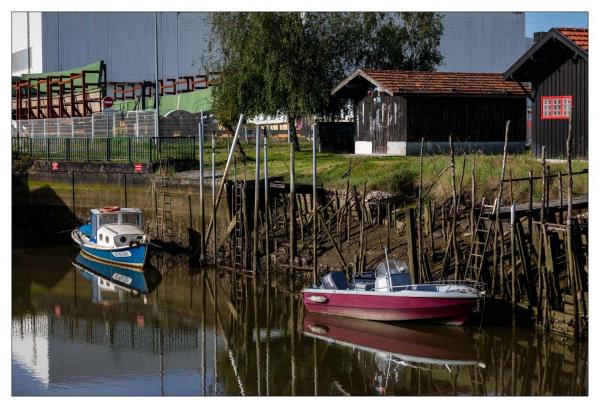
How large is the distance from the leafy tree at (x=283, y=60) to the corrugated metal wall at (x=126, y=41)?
7.70 ft

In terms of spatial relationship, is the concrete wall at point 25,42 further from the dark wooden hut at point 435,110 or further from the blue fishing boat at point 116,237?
the dark wooden hut at point 435,110

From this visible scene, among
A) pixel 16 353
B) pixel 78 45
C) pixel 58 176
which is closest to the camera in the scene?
pixel 16 353

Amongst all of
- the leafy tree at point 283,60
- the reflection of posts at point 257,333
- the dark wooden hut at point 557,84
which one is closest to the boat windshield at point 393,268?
the reflection of posts at point 257,333

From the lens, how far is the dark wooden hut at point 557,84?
3425 centimetres

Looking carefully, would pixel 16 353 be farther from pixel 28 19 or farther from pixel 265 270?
pixel 28 19

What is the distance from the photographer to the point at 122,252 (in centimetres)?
3791

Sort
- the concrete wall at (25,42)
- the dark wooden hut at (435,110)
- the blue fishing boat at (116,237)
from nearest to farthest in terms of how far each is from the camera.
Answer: the blue fishing boat at (116,237), the dark wooden hut at (435,110), the concrete wall at (25,42)

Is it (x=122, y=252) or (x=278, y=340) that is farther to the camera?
(x=122, y=252)

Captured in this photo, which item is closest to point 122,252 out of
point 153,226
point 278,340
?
point 153,226

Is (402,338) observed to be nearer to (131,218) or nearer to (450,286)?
(450,286)

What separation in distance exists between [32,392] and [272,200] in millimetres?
17028

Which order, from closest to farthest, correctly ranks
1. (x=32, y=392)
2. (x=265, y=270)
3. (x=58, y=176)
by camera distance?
(x=32, y=392)
(x=265, y=270)
(x=58, y=176)

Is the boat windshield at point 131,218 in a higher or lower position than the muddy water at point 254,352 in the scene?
higher

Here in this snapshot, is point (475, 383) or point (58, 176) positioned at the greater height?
point (58, 176)
